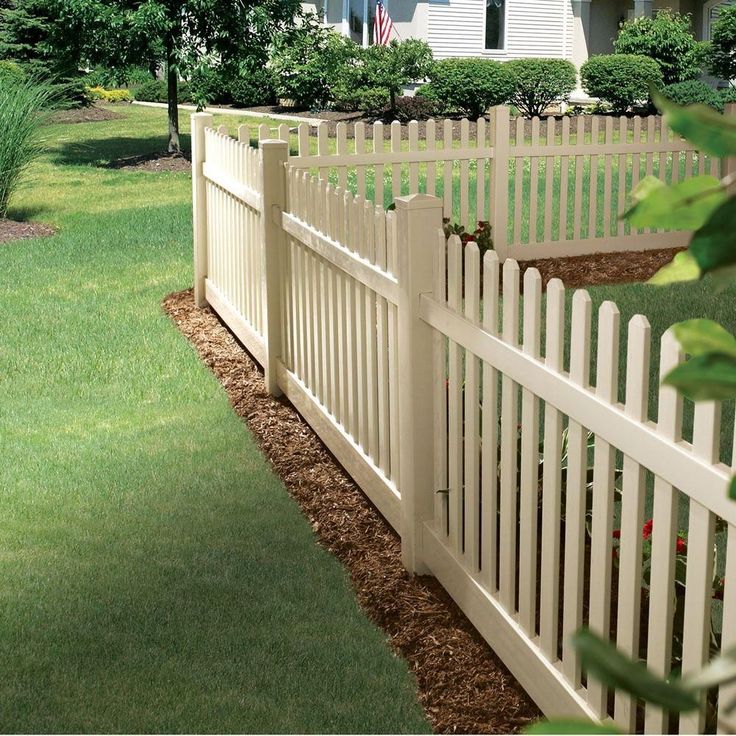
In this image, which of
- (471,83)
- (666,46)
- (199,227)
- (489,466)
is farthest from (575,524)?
(666,46)

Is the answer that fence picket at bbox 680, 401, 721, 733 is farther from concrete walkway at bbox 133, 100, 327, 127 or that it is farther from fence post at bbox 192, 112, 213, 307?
concrete walkway at bbox 133, 100, 327, 127

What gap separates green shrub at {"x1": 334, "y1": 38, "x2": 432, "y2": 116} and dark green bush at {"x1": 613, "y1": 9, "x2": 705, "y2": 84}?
16.1 ft

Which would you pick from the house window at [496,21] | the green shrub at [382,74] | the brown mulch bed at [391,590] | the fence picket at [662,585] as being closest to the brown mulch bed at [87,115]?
the green shrub at [382,74]

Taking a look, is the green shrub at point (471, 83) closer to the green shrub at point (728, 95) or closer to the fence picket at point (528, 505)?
the green shrub at point (728, 95)

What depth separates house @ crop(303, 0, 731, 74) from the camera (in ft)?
99.8

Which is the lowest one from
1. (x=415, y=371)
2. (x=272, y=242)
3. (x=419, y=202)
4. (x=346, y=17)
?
(x=415, y=371)

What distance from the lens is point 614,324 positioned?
2.82m

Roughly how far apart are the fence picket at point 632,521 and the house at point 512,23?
28.6 meters

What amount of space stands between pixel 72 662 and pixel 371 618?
104cm

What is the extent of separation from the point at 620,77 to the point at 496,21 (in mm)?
5719

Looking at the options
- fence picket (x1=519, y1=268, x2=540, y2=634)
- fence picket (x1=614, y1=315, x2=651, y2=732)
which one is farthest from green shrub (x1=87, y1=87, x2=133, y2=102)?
fence picket (x1=614, y1=315, x2=651, y2=732)

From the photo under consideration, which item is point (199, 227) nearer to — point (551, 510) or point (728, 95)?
point (551, 510)

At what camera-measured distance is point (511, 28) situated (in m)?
31.1

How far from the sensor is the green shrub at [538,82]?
27766 millimetres
